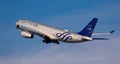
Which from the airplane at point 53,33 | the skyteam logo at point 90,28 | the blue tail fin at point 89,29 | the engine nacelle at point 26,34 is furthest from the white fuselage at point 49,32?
the skyteam logo at point 90,28

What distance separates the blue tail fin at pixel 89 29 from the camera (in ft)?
565

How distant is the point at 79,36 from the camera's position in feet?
557

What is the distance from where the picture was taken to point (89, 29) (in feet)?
570

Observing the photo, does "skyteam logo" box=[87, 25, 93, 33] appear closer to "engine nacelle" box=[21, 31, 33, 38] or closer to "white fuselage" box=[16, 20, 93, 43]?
"white fuselage" box=[16, 20, 93, 43]

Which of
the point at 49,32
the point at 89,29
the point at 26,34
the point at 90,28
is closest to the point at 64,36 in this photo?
the point at 49,32

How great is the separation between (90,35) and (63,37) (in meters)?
9.90

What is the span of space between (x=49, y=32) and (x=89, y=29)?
1473 centimetres

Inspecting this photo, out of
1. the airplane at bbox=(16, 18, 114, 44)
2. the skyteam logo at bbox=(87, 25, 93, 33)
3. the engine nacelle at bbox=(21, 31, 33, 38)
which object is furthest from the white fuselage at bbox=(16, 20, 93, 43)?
the skyteam logo at bbox=(87, 25, 93, 33)

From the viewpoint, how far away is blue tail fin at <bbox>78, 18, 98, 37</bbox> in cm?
17225

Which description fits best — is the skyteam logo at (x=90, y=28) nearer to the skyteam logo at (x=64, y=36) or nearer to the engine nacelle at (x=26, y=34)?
the skyteam logo at (x=64, y=36)

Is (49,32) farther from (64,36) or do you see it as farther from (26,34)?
(26,34)

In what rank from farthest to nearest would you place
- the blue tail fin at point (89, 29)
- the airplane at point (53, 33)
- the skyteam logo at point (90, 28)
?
the skyteam logo at point (90, 28) → the blue tail fin at point (89, 29) → the airplane at point (53, 33)

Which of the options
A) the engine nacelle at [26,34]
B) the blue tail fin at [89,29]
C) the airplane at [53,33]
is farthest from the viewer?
the engine nacelle at [26,34]

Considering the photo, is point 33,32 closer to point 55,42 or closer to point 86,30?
point 55,42
